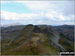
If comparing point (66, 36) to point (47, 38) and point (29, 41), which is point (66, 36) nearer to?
point (47, 38)

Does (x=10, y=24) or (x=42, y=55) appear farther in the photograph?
(x=10, y=24)

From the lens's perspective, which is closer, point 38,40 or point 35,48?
point 35,48

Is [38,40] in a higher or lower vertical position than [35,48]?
higher

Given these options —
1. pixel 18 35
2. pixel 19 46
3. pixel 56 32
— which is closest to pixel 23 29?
pixel 18 35

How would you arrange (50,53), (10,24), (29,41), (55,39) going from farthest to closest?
(10,24) → (29,41) → (55,39) → (50,53)

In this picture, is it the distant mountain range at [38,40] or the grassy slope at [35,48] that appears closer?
the grassy slope at [35,48]

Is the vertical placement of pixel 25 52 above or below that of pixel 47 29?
below

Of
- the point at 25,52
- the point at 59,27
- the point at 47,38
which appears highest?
the point at 59,27

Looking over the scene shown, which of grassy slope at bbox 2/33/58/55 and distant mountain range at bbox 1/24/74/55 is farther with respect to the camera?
distant mountain range at bbox 1/24/74/55
